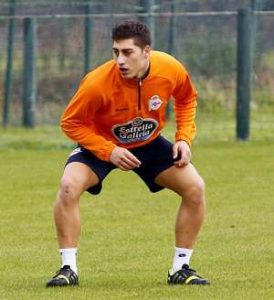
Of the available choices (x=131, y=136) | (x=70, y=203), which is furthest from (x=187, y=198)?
(x=70, y=203)

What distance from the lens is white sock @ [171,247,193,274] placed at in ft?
28.4

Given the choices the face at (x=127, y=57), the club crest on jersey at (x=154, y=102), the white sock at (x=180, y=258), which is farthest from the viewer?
the white sock at (x=180, y=258)

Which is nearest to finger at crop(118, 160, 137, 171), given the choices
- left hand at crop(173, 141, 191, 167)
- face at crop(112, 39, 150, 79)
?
left hand at crop(173, 141, 191, 167)

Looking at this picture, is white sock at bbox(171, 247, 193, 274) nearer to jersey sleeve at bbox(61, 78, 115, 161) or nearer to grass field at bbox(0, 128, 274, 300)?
grass field at bbox(0, 128, 274, 300)

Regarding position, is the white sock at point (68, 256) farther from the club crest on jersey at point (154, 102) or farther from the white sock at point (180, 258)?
the club crest on jersey at point (154, 102)

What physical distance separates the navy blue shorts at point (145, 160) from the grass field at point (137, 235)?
2.23 ft

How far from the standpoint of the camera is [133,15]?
62.7 ft

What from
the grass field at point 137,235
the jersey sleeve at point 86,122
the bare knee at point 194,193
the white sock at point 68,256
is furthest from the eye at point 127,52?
the grass field at point 137,235

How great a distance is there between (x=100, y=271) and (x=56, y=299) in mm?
1172

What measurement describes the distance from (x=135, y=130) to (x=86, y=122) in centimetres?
31

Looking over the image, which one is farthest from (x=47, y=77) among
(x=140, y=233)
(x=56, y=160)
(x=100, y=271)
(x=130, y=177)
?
(x=100, y=271)

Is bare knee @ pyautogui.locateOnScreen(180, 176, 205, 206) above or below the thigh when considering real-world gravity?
below

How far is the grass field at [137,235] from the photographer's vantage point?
8.47 metres

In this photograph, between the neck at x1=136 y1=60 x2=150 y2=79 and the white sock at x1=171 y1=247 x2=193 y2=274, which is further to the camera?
the white sock at x1=171 y1=247 x2=193 y2=274
